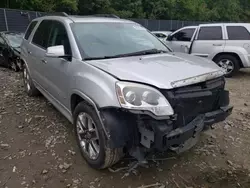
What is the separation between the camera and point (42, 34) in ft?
15.0

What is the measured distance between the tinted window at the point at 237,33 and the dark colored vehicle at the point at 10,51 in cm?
686

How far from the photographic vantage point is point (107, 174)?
9.83 feet

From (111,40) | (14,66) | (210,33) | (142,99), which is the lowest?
(14,66)

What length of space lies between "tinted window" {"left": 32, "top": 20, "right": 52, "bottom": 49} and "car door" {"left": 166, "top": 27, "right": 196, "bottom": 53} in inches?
205

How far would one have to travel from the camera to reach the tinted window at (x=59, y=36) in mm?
3485

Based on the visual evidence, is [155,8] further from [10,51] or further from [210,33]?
[10,51]

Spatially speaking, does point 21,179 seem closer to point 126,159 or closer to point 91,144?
point 91,144

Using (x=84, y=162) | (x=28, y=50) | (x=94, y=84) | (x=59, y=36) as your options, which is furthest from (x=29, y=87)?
(x=94, y=84)

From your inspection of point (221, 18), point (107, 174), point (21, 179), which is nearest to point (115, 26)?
point (107, 174)

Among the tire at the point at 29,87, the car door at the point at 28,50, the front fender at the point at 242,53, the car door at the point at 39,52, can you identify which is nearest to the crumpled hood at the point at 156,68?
the car door at the point at 39,52

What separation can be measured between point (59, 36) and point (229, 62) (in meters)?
6.15

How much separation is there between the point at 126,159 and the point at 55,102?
1505 mm

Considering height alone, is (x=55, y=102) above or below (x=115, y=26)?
below

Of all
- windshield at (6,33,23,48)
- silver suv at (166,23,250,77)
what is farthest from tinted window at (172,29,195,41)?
windshield at (6,33,23,48)
